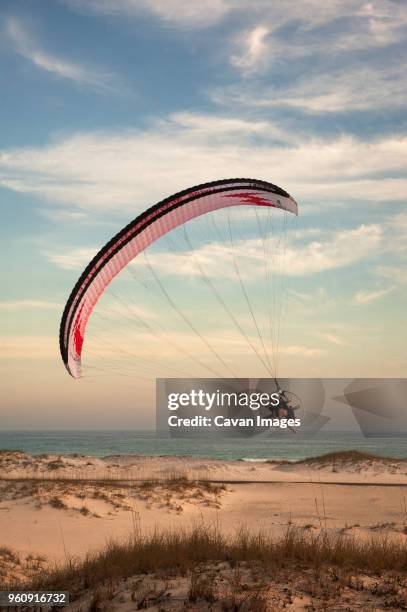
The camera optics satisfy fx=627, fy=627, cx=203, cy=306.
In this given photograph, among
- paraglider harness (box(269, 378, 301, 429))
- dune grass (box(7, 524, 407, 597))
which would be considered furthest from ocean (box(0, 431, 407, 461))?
dune grass (box(7, 524, 407, 597))

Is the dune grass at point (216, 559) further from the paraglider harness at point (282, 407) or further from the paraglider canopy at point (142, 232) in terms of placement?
the paraglider harness at point (282, 407)

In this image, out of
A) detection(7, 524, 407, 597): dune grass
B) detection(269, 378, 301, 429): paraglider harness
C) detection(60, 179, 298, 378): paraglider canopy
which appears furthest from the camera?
detection(269, 378, 301, 429): paraglider harness

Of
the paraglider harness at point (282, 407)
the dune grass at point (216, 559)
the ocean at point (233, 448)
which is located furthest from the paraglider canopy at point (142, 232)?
the ocean at point (233, 448)

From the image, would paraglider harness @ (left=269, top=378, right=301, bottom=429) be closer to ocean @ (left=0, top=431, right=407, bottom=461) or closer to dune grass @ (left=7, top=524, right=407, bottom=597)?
dune grass @ (left=7, top=524, right=407, bottom=597)

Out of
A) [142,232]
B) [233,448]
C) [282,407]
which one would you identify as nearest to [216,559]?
[142,232]

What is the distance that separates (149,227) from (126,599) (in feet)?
38.2

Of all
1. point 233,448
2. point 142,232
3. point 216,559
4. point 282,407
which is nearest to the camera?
point 216,559

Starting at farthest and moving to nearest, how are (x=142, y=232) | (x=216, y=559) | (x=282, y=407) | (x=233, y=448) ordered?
(x=233, y=448), (x=282, y=407), (x=142, y=232), (x=216, y=559)

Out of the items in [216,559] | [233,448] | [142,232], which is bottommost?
[233,448]

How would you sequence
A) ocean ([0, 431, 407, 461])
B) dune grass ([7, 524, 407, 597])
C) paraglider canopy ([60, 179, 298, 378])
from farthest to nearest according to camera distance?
ocean ([0, 431, 407, 461]) < paraglider canopy ([60, 179, 298, 378]) < dune grass ([7, 524, 407, 597])

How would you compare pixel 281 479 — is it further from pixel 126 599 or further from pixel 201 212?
pixel 126 599

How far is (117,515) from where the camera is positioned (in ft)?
55.1

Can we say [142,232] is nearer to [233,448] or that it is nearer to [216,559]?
[216,559]

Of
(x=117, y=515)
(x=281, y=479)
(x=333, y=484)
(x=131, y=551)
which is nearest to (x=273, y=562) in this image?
(x=131, y=551)
